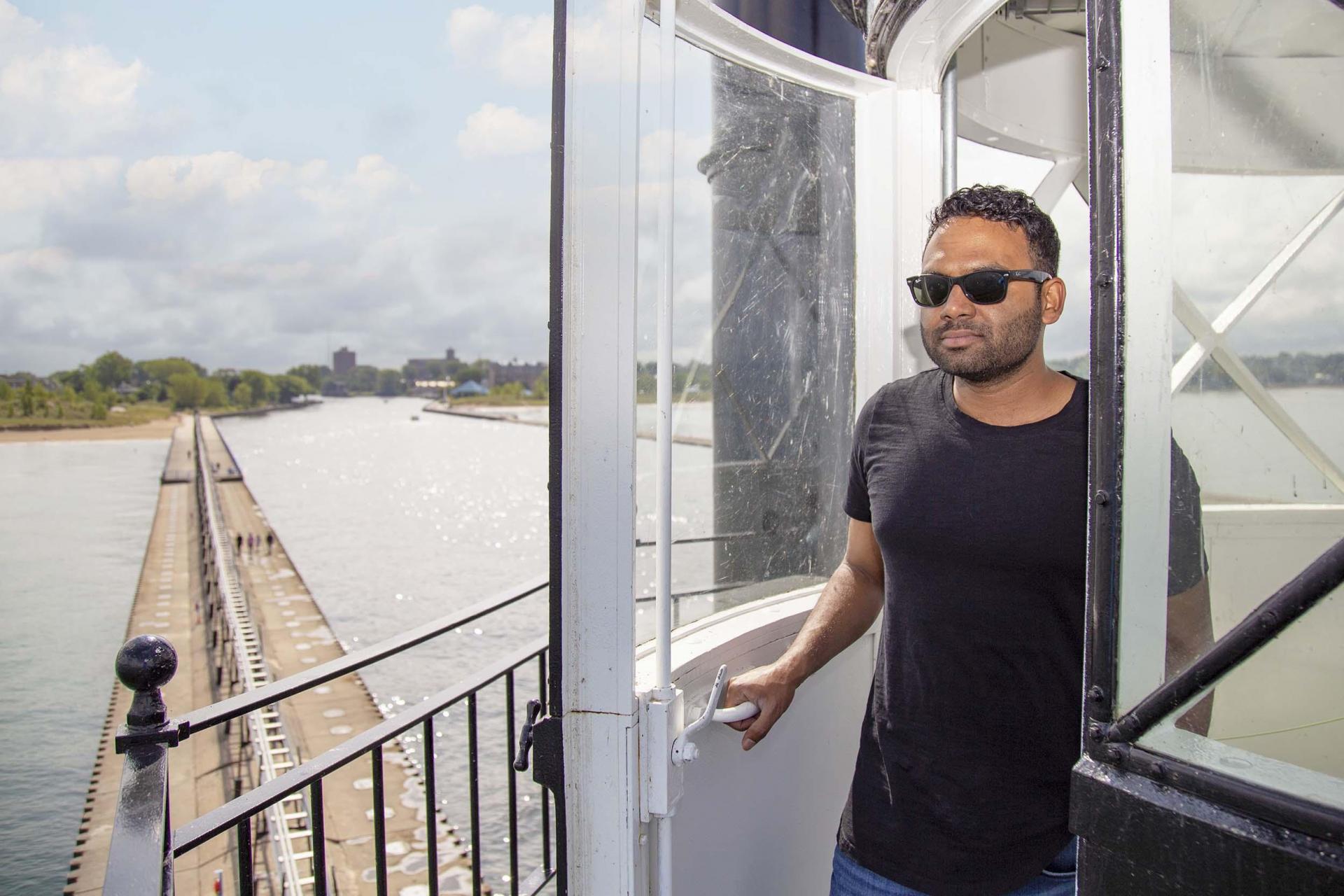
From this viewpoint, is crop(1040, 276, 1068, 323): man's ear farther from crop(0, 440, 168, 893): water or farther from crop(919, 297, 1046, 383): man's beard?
crop(0, 440, 168, 893): water

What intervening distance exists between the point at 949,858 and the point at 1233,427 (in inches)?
37.6

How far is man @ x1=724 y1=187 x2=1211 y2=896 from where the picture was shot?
4.95 feet

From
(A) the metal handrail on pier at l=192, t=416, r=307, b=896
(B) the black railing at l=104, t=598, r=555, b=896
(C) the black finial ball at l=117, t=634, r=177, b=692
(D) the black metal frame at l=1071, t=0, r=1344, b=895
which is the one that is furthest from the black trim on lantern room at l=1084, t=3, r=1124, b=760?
(A) the metal handrail on pier at l=192, t=416, r=307, b=896

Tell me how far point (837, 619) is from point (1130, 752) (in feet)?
3.02

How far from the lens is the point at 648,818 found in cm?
150

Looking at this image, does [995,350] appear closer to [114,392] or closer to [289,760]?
[289,760]

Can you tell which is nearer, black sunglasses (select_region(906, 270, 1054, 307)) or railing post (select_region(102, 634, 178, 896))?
railing post (select_region(102, 634, 178, 896))

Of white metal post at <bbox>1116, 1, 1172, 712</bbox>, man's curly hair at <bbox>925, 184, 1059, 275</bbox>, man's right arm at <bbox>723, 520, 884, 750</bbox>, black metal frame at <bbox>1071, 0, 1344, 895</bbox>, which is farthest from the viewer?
man's right arm at <bbox>723, 520, 884, 750</bbox>

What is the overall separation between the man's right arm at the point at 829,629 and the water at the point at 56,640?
135 feet

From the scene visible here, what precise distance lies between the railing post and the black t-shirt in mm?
1190

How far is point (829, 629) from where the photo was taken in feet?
6.14

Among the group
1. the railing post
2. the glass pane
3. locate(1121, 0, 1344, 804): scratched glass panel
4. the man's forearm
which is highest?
locate(1121, 0, 1344, 804): scratched glass panel

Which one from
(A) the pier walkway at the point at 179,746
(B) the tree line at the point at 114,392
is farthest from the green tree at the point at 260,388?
(A) the pier walkway at the point at 179,746

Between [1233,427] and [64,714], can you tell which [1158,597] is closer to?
[1233,427]
